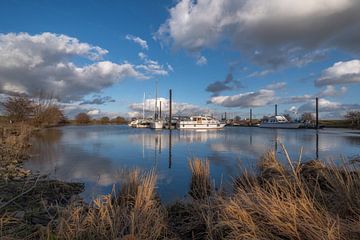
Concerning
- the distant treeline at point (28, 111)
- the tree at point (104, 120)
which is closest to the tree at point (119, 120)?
Answer: the tree at point (104, 120)

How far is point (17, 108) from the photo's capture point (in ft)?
171

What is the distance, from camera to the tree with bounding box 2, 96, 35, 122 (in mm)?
50875

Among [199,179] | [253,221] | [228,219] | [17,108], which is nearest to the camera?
[253,221]

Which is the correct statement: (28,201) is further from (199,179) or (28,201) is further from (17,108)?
(17,108)

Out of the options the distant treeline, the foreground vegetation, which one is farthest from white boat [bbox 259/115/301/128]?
the foreground vegetation

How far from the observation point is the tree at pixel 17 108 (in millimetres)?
50875

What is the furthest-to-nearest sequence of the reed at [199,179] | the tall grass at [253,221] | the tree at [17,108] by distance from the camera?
the tree at [17,108] → the reed at [199,179] → the tall grass at [253,221]

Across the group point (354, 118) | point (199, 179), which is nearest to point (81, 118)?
point (354, 118)

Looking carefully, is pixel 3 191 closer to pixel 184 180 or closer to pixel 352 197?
pixel 184 180

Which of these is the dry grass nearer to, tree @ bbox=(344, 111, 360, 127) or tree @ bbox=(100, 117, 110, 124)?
tree @ bbox=(344, 111, 360, 127)

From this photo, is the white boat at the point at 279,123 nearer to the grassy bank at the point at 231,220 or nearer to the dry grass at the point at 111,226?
the grassy bank at the point at 231,220

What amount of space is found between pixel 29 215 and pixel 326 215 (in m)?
5.51

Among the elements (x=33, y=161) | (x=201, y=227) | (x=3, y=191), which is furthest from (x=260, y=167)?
(x=33, y=161)

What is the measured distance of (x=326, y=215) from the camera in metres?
4.19
